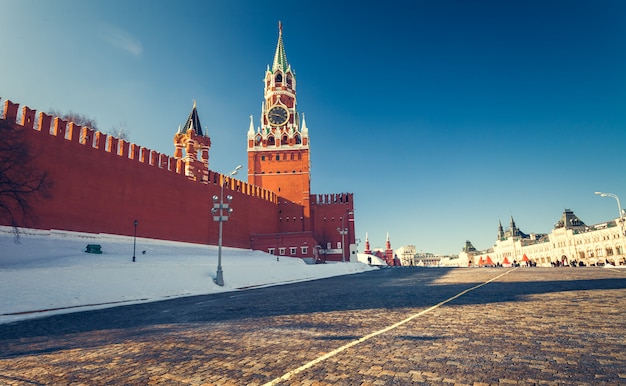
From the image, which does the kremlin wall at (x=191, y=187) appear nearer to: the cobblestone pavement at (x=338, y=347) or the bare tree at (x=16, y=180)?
the bare tree at (x=16, y=180)

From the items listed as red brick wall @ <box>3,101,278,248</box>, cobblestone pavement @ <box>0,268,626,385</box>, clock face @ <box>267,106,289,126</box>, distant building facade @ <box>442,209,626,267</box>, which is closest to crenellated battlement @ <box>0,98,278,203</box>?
red brick wall @ <box>3,101,278,248</box>

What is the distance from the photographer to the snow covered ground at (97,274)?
11188mm

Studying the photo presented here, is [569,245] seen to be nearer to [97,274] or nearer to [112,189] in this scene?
[112,189]

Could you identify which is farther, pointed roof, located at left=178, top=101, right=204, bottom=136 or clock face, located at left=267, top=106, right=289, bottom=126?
clock face, located at left=267, top=106, right=289, bottom=126

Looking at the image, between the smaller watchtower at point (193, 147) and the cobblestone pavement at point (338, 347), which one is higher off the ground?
the smaller watchtower at point (193, 147)

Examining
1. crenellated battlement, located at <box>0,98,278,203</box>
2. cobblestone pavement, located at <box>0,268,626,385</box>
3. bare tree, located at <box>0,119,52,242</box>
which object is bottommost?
cobblestone pavement, located at <box>0,268,626,385</box>

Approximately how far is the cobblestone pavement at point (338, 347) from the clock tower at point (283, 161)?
4092 cm

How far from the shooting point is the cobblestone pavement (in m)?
3.68

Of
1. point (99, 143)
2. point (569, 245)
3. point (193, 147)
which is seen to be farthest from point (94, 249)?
point (569, 245)

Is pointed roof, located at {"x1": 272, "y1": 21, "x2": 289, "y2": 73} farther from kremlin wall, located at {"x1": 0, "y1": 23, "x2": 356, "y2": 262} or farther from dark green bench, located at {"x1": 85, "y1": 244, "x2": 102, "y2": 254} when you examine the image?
dark green bench, located at {"x1": 85, "y1": 244, "x2": 102, "y2": 254}

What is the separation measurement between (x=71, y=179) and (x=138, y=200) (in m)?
4.90

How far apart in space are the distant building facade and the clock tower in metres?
31.0

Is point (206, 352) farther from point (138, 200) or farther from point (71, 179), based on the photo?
point (138, 200)

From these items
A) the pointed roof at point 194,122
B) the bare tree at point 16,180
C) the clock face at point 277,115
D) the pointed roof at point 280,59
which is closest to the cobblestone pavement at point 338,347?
the bare tree at point 16,180
